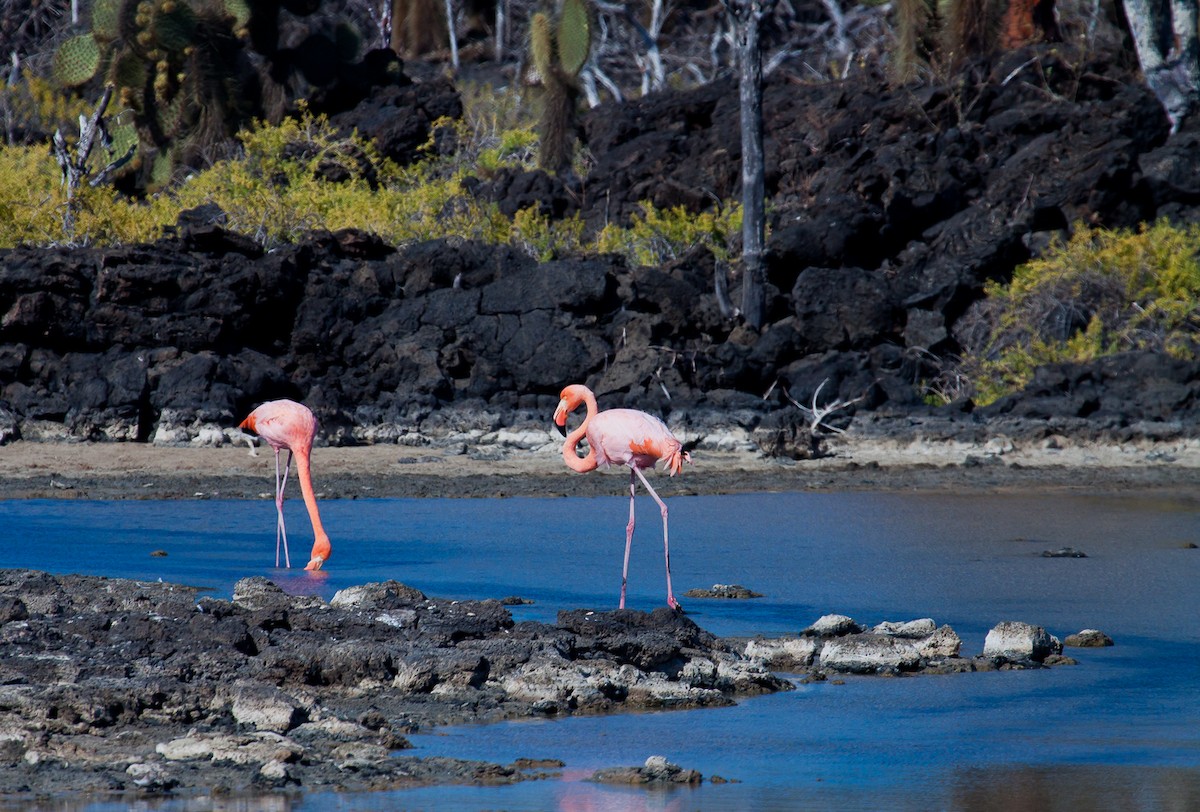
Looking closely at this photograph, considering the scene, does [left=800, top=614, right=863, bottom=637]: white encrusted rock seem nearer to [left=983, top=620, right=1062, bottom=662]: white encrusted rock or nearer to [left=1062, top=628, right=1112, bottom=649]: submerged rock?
[left=983, top=620, right=1062, bottom=662]: white encrusted rock

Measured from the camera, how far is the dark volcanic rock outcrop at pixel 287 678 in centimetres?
525

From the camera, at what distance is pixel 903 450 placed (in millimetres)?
19219

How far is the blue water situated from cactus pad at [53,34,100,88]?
51.3 feet

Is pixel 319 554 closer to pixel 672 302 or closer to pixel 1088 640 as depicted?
pixel 1088 640

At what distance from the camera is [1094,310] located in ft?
72.2

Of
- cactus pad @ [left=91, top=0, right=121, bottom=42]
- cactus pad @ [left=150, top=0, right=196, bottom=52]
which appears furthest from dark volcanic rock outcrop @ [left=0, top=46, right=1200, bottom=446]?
cactus pad @ [left=91, top=0, right=121, bottom=42]

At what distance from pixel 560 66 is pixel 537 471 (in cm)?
1323

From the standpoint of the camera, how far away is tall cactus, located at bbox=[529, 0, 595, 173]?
1101 inches

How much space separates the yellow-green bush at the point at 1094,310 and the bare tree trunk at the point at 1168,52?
18.0 feet

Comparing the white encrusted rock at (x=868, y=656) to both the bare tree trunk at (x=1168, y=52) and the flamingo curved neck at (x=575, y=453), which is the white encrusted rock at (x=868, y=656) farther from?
the bare tree trunk at (x=1168, y=52)

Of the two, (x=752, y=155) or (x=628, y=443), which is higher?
(x=752, y=155)

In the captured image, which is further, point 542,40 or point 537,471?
point 542,40

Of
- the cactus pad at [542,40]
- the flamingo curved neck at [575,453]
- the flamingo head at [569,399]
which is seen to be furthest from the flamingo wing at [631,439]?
the cactus pad at [542,40]

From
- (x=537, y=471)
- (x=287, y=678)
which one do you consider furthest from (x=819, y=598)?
(x=537, y=471)
